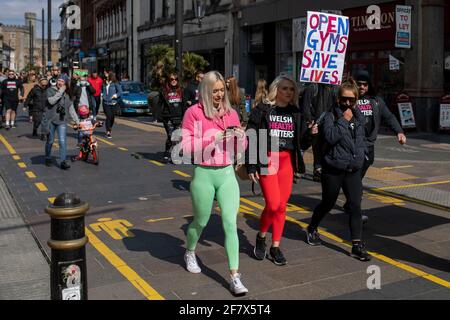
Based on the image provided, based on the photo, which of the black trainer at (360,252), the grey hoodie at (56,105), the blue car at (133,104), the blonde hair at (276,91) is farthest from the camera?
the blue car at (133,104)

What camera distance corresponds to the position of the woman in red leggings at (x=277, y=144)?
5.25 m

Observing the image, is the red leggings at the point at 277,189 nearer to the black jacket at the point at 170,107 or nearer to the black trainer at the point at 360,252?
the black trainer at the point at 360,252

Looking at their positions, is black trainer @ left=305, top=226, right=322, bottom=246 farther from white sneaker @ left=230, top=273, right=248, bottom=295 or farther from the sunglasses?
white sneaker @ left=230, top=273, right=248, bottom=295

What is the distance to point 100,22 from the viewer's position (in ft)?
186

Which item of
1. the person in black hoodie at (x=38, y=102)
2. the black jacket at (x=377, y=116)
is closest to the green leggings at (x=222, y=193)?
the black jacket at (x=377, y=116)

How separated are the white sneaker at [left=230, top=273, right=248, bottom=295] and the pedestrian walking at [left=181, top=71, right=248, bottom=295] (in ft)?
0.77

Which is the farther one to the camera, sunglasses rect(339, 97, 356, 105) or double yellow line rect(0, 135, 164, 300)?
sunglasses rect(339, 97, 356, 105)

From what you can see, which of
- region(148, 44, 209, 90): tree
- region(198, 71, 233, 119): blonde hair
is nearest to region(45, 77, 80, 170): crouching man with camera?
region(198, 71, 233, 119): blonde hair

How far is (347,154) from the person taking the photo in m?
5.47

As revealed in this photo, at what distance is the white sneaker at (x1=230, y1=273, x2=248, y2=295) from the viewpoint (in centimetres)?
445

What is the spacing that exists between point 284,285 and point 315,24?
4.33 meters

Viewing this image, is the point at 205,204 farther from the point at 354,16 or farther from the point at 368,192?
the point at 354,16

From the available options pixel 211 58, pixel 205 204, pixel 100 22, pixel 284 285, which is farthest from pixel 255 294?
pixel 100 22
